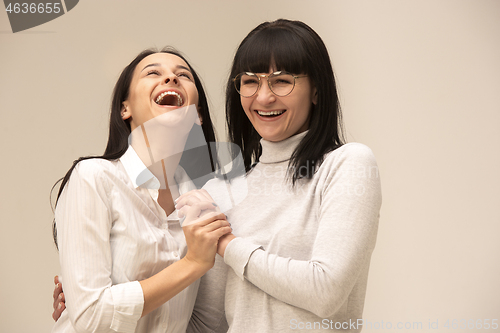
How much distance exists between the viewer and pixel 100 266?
106cm

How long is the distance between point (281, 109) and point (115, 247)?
0.57 meters

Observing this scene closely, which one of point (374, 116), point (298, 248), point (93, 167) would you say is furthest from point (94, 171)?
point (374, 116)

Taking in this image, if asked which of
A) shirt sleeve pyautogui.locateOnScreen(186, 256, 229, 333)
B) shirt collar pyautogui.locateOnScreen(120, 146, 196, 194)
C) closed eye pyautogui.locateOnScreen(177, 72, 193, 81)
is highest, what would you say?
closed eye pyautogui.locateOnScreen(177, 72, 193, 81)

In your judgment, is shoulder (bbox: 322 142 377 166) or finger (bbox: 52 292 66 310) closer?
shoulder (bbox: 322 142 377 166)

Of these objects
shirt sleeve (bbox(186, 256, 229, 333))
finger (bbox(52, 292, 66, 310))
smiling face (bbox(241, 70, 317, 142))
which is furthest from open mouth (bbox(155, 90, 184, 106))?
finger (bbox(52, 292, 66, 310))

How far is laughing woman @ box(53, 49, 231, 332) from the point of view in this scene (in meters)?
1.05

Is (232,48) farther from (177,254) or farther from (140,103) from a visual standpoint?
(177,254)

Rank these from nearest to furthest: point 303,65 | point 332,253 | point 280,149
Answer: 1. point 332,253
2. point 303,65
3. point 280,149

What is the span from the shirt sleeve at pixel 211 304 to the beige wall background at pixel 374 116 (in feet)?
4.14

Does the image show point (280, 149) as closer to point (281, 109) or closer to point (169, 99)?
point (281, 109)

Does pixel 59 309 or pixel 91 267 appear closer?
pixel 91 267

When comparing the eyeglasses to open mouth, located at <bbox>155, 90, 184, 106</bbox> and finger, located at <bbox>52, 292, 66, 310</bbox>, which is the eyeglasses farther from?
finger, located at <bbox>52, 292, 66, 310</bbox>

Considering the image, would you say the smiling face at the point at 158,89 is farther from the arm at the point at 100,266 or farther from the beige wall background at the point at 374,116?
the beige wall background at the point at 374,116

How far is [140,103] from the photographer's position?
52.5 inches
